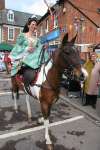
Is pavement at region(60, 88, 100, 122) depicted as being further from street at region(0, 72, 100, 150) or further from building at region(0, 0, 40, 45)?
building at region(0, 0, 40, 45)

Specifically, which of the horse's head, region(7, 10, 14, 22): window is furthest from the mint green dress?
region(7, 10, 14, 22): window

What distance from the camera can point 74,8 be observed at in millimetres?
26062

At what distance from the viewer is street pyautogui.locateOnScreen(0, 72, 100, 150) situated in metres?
5.77

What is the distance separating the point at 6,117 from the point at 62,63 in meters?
3.19

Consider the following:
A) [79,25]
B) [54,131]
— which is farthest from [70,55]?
[79,25]

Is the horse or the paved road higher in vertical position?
the horse

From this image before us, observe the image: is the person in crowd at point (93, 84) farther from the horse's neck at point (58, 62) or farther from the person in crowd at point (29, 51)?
the horse's neck at point (58, 62)

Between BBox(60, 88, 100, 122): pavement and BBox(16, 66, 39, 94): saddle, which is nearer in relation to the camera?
BBox(16, 66, 39, 94): saddle

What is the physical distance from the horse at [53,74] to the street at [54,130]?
0.45m

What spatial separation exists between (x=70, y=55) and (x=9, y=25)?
4873cm

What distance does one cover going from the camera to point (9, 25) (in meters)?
52.3

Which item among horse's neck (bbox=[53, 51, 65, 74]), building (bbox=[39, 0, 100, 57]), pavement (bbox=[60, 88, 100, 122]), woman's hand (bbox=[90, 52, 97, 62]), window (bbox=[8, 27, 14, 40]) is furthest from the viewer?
window (bbox=[8, 27, 14, 40])

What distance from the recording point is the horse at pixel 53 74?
509 centimetres

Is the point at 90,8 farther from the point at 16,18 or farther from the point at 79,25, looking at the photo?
the point at 16,18
